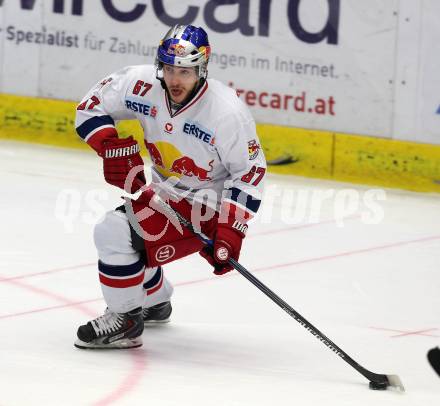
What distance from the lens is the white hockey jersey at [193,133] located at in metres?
4.24

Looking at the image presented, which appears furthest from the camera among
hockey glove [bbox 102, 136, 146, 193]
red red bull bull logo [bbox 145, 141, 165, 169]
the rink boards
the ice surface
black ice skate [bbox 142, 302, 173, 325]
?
the rink boards

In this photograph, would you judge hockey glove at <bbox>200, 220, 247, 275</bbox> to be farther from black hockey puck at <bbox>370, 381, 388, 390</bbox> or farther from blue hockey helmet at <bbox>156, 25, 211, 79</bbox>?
black hockey puck at <bbox>370, 381, 388, 390</bbox>

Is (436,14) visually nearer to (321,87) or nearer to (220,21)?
(321,87)

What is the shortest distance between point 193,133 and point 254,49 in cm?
353

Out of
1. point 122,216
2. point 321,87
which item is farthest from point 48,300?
point 321,87

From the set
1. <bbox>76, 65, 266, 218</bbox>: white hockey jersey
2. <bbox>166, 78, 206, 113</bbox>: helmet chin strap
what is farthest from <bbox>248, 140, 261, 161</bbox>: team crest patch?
<bbox>166, 78, 206, 113</bbox>: helmet chin strap

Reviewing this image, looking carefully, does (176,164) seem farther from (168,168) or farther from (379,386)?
(379,386)

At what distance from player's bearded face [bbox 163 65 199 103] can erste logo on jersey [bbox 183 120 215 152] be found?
9 centimetres

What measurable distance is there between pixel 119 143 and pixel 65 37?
408cm

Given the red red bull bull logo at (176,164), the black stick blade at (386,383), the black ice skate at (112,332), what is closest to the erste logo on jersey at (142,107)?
the red red bull bull logo at (176,164)

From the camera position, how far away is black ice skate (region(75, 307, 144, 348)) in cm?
433

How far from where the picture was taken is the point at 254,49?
7730mm

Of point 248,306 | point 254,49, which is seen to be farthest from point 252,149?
point 254,49

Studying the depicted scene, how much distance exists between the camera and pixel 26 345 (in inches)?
170
